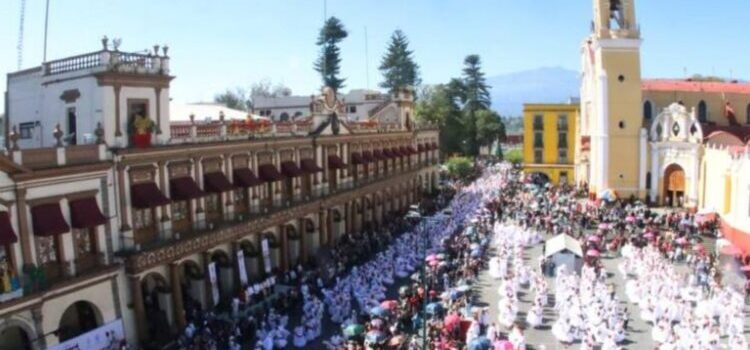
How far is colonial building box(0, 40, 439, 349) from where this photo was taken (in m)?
19.0

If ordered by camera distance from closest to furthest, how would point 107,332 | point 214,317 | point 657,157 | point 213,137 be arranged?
point 107,332 < point 214,317 < point 213,137 < point 657,157

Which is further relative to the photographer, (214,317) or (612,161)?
(612,161)

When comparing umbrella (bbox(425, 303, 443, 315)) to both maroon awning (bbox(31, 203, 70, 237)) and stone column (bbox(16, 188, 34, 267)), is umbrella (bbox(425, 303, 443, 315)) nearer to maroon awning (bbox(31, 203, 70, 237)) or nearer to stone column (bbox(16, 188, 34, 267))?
maroon awning (bbox(31, 203, 70, 237))

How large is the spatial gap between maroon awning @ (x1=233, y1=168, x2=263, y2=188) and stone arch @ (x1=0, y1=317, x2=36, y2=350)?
1082 centimetres

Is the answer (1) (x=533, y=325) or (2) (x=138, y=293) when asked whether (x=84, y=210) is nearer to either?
(2) (x=138, y=293)

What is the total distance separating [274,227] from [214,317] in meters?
7.66

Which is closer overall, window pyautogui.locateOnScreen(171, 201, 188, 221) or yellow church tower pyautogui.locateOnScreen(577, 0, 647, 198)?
window pyautogui.locateOnScreen(171, 201, 188, 221)

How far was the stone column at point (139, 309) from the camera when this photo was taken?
2217cm

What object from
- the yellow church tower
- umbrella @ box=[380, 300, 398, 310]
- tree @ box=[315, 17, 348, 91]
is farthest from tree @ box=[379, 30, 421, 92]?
umbrella @ box=[380, 300, 398, 310]

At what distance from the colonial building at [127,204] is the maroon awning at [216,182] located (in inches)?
2.3

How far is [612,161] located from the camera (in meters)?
53.0

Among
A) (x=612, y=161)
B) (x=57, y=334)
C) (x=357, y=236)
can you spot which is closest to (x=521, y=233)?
(x=357, y=236)

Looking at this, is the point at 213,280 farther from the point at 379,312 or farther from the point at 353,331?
the point at 353,331

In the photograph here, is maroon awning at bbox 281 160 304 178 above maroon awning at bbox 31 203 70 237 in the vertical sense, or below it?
above
